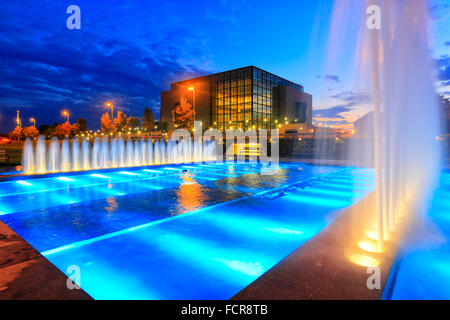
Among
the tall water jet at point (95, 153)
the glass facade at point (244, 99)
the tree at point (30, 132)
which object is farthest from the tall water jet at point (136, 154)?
the tree at point (30, 132)

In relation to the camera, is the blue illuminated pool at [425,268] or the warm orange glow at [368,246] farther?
the warm orange glow at [368,246]

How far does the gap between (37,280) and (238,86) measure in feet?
172

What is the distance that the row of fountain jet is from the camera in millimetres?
14961

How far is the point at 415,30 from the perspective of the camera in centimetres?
641

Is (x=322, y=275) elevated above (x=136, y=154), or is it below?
below

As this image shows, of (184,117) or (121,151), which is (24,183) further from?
(184,117)

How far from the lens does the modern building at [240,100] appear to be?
165 ft

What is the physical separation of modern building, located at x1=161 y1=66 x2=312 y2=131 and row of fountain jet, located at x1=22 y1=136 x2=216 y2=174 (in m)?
26.3

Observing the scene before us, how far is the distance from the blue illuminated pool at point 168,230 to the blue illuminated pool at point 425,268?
147 cm

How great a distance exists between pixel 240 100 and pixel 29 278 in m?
51.4

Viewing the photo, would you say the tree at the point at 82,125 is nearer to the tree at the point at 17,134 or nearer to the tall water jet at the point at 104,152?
the tree at the point at 17,134

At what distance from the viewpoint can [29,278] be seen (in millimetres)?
2523

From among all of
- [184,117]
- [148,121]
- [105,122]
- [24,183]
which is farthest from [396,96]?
[105,122]

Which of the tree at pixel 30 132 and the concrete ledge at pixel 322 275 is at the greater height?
the tree at pixel 30 132
